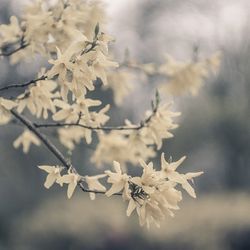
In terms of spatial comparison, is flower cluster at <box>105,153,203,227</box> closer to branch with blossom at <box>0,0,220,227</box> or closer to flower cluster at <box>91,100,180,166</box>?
branch with blossom at <box>0,0,220,227</box>

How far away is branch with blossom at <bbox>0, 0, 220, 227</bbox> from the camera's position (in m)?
1.91

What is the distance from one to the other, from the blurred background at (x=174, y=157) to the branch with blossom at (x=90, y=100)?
343 cm

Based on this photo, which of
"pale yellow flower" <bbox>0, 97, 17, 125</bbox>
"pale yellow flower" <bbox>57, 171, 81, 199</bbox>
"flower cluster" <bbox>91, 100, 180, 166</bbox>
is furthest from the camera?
"flower cluster" <bbox>91, 100, 180, 166</bbox>

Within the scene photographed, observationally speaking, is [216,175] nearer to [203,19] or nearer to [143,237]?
[143,237]

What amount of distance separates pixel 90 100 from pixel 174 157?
12.9 m

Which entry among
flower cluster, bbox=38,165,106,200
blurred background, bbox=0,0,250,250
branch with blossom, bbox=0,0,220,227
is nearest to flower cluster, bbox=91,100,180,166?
branch with blossom, bbox=0,0,220,227

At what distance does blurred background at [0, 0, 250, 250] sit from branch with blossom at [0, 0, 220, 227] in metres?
3.43

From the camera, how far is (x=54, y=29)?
2.83m

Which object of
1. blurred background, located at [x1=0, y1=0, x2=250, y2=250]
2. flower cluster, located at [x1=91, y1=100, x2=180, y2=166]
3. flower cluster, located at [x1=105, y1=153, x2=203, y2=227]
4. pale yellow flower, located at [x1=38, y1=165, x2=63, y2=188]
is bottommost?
blurred background, located at [x1=0, y1=0, x2=250, y2=250]

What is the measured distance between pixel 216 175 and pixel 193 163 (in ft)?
5.22

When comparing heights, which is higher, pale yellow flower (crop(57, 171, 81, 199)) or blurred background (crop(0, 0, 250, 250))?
pale yellow flower (crop(57, 171, 81, 199))

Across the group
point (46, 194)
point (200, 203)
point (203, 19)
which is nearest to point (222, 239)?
point (200, 203)

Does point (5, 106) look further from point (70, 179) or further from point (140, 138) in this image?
point (140, 138)

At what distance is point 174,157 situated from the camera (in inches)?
596
